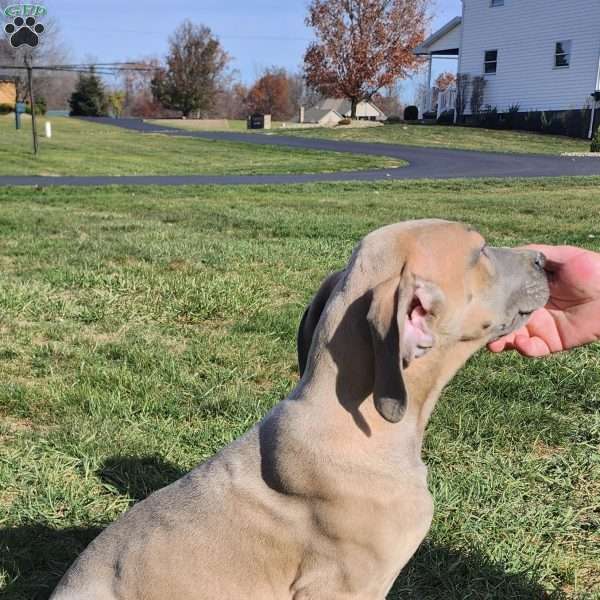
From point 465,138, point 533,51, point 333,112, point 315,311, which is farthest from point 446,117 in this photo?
point 315,311

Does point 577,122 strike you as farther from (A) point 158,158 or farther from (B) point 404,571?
(B) point 404,571

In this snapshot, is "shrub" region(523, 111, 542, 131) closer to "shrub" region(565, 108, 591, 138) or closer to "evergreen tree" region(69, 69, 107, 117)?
"shrub" region(565, 108, 591, 138)

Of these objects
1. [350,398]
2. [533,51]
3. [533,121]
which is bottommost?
[350,398]

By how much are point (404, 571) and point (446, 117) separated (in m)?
48.3

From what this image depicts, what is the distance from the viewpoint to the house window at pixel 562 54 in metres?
40.8

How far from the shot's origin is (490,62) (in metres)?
45.4

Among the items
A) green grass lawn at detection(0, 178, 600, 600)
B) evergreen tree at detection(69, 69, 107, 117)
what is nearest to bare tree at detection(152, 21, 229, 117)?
evergreen tree at detection(69, 69, 107, 117)

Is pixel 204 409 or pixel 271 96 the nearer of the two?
pixel 204 409

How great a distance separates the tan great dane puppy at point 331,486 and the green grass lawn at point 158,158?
64.7 ft

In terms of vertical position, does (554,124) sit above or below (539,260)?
above

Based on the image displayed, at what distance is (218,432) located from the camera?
Result: 456 centimetres

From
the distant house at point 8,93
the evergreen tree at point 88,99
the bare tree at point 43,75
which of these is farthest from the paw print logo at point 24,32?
the evergreen tree at point 88,99

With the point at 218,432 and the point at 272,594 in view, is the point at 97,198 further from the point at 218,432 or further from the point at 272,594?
the point at 272,594

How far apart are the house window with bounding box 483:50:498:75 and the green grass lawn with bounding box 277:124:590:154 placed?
628cm
